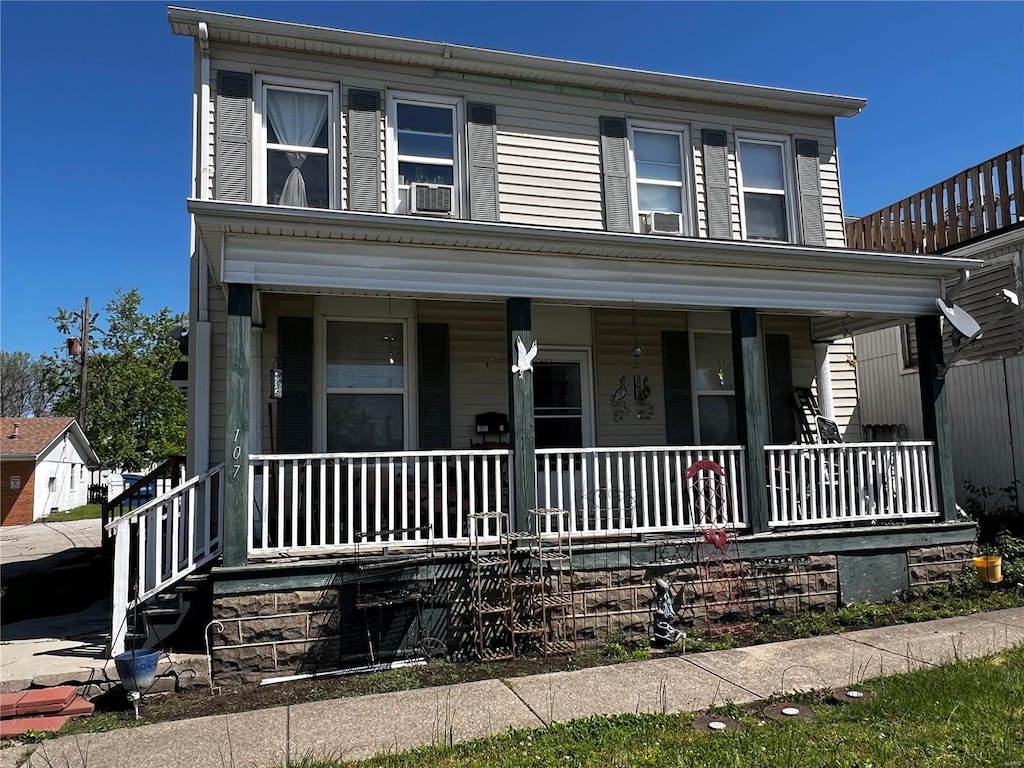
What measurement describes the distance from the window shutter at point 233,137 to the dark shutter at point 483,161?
257 cm

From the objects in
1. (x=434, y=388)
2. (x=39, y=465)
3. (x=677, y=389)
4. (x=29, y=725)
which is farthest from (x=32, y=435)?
(x=677, y=389)

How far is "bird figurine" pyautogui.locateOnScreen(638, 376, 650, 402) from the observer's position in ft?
29.7

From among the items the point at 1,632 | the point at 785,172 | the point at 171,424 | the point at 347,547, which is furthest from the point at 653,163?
the point at 171,424

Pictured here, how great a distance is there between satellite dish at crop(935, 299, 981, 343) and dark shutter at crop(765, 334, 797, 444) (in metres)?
2.13

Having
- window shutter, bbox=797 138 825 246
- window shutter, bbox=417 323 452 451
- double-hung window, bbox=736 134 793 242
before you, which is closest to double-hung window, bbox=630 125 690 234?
double-hung window, bbox=736 134 793 242

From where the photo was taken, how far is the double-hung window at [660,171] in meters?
9.32

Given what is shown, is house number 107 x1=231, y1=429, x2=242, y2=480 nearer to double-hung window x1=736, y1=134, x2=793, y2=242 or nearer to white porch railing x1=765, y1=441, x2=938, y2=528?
white porch railing x1=765, y1=441, x2=938, y2=528

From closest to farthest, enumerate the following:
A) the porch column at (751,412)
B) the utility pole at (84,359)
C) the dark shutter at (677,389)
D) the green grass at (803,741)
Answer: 1. the green grass at (803,741)
2. the porch column at (751,412)
3. the dark shutter at (677,389)
4. the utility pole at (84,359)

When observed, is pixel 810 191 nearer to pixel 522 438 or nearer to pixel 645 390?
pixel 645 390

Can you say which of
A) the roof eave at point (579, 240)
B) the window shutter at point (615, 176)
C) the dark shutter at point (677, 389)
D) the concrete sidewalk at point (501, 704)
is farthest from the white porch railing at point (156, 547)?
the window shutter at point (615, 176)

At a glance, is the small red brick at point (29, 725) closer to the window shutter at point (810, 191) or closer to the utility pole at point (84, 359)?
the window shutter at point (810, 191)

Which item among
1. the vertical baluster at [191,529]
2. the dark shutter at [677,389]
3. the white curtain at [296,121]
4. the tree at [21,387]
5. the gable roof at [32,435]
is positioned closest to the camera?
the vertical baluster at [191,529]

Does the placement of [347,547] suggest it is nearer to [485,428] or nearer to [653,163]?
[485,428]

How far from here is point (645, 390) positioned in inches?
357
